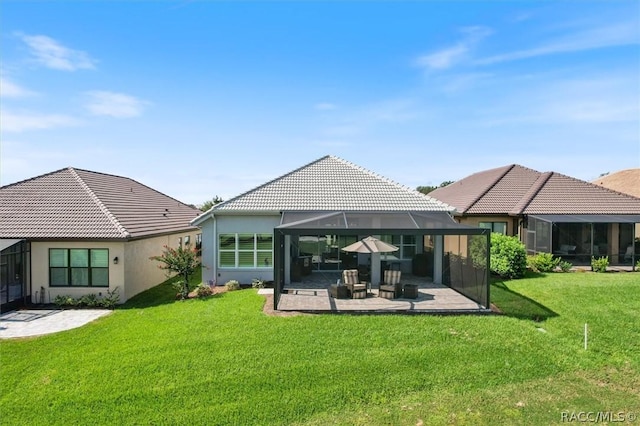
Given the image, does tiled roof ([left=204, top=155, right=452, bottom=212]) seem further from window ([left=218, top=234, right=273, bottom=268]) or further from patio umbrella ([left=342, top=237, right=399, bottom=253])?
patio umbrella ([left=342, top=237, right=399, bottom=253])

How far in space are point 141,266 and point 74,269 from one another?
2.84 m

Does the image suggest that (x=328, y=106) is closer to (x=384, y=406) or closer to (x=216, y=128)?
(x=216, y=128)

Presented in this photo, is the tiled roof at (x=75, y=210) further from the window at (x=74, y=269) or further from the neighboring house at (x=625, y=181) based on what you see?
the neighboring house at (x=625, y=181)

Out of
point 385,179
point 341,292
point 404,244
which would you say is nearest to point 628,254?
point 404,244

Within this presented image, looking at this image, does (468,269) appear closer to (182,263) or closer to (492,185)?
(182,263)

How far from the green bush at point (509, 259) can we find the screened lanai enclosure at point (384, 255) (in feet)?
6.04

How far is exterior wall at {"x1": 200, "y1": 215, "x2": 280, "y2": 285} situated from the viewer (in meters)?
17.1

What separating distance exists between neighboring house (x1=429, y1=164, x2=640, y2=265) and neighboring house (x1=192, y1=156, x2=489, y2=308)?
6.06m

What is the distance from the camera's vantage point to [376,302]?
13.5 m

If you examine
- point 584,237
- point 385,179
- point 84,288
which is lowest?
point 84,288

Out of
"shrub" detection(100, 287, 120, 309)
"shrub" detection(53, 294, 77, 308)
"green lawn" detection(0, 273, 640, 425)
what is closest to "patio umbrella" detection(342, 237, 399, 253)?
"green lawn" detection(0, 273, 640, 425)

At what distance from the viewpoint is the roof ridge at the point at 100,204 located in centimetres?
1549

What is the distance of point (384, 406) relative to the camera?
706 cm

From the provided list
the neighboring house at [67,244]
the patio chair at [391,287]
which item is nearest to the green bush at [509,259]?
the patio chair at [391,287]
